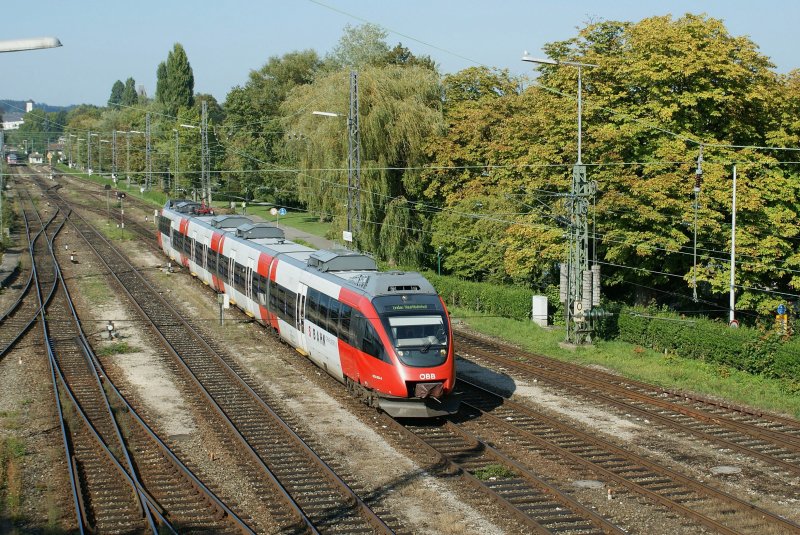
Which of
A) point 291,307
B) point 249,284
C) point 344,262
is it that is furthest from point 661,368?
point 249,284

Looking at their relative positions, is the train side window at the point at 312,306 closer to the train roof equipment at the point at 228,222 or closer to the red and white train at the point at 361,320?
→ the red and white train at the point at 361,320

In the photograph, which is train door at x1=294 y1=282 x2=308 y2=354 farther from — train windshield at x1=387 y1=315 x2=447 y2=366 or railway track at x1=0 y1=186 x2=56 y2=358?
railway track at x1=0 y1=186 x2=56 y2=358

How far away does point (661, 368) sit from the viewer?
2764 centimetres

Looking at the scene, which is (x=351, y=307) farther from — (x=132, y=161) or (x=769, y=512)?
(x=132, y=161)

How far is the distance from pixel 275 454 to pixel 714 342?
51.4 ft

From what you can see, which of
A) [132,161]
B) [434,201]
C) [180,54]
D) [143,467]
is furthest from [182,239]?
[180,54]

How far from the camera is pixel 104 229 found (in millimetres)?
70562

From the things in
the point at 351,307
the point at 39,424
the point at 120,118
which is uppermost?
the point at 120,118

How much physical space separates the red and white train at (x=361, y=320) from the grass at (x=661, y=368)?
8360mm

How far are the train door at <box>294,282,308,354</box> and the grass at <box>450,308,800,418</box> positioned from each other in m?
8.98

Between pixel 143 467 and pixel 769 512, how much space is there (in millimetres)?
11830

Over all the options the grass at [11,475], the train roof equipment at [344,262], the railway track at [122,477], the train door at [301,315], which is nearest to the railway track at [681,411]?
the train roof equipment at [344,262]

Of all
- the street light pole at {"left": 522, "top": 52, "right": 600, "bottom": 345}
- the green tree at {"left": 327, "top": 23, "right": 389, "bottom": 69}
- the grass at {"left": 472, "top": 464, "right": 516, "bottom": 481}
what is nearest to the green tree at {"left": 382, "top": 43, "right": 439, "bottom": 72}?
the green tree at {"left": 327, "top": 23, "right": 389, "bottom": 69}

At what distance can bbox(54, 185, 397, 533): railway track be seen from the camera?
49.0 feet
